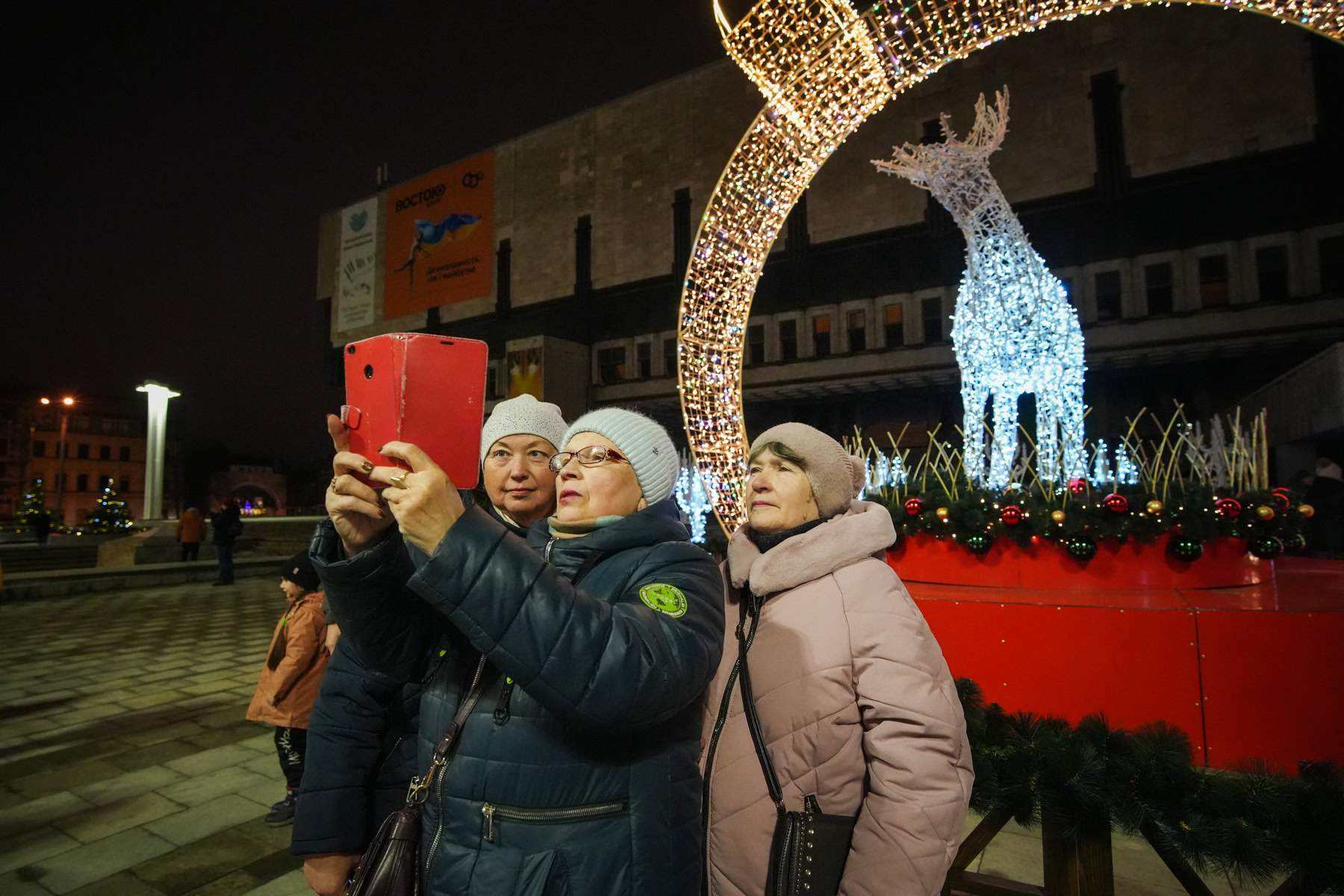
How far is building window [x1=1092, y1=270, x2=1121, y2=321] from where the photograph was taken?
1852 cm

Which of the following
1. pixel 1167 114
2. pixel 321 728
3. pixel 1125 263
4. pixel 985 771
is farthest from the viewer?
pixel 1125 263

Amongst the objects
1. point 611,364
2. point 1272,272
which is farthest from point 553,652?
point 611,364

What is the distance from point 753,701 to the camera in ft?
5.19

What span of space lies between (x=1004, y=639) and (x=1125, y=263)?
18831 mm

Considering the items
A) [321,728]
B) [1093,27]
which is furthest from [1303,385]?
[321,728]

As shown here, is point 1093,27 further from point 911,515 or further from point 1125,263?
point 911,515

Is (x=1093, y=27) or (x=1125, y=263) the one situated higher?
(x=1093, y=27)

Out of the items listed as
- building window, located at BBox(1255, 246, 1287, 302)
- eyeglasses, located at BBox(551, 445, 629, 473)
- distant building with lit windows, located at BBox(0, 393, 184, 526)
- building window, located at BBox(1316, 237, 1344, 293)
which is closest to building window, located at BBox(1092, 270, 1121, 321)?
building window, located at BBox(1255, 246, 1287, 302)

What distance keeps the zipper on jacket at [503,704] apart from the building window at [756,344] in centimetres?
2343

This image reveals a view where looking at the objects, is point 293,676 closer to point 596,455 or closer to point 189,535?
point 596,455

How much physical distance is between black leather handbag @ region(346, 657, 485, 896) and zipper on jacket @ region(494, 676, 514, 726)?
0.06 meters

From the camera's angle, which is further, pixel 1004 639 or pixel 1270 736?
pixel 1004 639

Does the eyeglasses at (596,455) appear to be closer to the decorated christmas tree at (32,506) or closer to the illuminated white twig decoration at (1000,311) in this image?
the illuminated white twig decoration at (1000,311)

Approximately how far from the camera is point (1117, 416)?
62.4 feet
